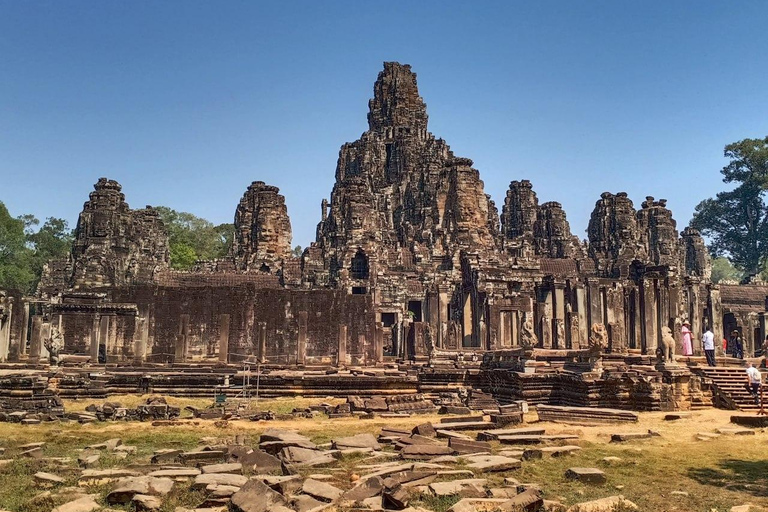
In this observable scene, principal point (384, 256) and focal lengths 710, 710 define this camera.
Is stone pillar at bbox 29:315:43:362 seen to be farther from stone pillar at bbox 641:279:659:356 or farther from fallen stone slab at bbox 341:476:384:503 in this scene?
stone pillar at bbox 641:279:659:356

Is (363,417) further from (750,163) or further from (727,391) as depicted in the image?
(750,163)

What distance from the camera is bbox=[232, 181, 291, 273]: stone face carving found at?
47625 mm

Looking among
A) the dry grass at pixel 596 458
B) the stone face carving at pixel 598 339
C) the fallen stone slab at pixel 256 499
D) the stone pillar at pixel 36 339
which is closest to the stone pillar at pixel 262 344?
the stone pillar at pixel 36 339

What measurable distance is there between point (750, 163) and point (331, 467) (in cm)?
A: 7838

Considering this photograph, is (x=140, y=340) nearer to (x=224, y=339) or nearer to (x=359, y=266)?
(x=224, y=339)

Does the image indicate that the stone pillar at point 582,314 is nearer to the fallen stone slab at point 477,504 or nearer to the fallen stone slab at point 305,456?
the fallen stone slab at point 305,456

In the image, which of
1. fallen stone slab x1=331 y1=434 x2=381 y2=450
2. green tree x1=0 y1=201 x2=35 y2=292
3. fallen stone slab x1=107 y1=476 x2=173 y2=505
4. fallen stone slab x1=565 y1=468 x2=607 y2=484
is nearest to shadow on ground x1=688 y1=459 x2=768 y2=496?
fallen stone slab x1=565 y1=468 x2=607 y2=484

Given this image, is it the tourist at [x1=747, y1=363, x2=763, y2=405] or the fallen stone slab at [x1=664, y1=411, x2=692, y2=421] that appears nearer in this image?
the fallen stone slab at [x1=664, y1=411, x2=692, y2=421]

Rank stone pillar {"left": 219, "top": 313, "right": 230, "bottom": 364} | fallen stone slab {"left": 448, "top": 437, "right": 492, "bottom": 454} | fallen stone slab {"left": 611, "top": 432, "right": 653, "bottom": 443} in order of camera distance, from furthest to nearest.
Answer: stone pillar {"left": 219, "top": 313, "right": 230, "bottom": 364} < fallen stone slab {"left": 611, "top": 432, "right": 653, "bottom": 443} < fallen stone slab {"left": 448, "top": 437, "right": 492, "bottom": 454}

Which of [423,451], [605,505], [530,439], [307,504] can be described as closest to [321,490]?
[307,504]

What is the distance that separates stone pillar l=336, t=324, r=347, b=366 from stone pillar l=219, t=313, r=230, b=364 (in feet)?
13.8

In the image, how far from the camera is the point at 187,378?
20906mm

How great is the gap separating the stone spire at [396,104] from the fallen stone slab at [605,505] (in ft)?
198

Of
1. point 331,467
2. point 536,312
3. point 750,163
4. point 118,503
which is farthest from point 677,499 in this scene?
point 750,163
